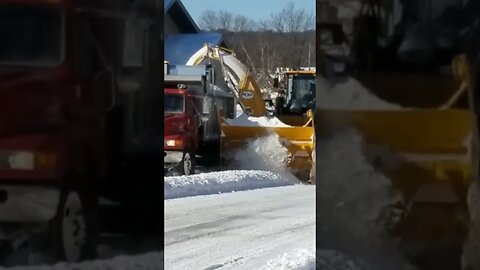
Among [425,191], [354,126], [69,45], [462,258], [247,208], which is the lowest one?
[247,208]

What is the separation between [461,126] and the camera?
3750 mm

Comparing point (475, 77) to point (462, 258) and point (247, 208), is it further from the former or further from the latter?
point (247, 208)

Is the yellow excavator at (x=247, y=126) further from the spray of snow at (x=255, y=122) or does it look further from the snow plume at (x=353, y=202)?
the snow plume at (x=353, y=202)

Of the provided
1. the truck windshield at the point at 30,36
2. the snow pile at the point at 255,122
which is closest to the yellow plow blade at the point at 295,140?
the snow pile at the point at 255,122

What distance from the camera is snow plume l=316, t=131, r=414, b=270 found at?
12.6 feet

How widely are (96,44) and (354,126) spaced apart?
1222 mm

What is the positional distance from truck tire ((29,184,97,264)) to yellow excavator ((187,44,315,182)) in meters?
13.4

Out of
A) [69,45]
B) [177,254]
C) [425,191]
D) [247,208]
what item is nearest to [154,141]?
[69,45]

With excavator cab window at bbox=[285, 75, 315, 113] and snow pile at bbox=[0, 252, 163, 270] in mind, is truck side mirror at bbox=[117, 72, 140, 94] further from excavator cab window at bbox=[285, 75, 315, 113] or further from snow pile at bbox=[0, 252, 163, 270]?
excavator cab window at bbox=[285, 75, 315, 113]

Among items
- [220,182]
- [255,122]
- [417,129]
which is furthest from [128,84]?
[255,122]

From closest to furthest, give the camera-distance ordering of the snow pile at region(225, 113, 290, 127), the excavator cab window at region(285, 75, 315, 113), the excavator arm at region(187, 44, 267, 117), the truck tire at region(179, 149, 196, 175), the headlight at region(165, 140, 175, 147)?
the headlight at region(165, 140, 175, 147) < the truck tire at region(179, 149, 196, 175) < the snow pile at region(225, 113, 290, 127) < the excavator arm at region(187, 44, 267, 117) < the excavator cab window at region(285, 75, 315, 113)

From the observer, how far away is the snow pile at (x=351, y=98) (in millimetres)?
3820

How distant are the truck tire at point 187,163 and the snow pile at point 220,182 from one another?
89 centimetres

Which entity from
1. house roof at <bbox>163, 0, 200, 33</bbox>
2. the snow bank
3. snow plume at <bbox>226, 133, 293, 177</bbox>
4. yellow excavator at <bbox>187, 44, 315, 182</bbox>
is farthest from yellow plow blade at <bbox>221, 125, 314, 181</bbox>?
house roof at <bbox>163, 0, 200, 33</bbox>
